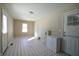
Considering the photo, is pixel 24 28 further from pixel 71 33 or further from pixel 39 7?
pixel 71 33

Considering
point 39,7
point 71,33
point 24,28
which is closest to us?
point 71,33

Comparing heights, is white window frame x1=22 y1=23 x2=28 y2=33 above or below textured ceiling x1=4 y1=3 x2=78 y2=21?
below

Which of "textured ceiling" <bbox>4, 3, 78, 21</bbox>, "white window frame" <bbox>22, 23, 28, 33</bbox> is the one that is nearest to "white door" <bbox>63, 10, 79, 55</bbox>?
"textured ceiling" <bbox>4, 3, 78, 21</bbox>

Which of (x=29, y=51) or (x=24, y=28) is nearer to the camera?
(x=29, y=51)

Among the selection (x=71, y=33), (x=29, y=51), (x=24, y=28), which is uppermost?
(x=24, y=28)

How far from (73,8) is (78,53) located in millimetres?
1633

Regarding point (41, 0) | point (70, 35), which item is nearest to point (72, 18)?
point (70, 35)

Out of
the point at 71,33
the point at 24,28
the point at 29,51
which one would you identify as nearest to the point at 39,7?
the point at 71,33

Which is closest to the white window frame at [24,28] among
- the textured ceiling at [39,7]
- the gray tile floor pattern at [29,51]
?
the textured ceiling at [39,7]

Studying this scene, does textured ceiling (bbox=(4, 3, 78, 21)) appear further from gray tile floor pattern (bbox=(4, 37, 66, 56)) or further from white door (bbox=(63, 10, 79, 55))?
gray tile floor pattern (bbox=(4, 37, 66, 56))

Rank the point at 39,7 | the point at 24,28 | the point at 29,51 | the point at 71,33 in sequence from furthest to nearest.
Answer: the point at 24,28
the point at 39,7
the point at 29,51
the point at 71,33

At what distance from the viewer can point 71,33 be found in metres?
3.43

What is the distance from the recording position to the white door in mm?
3126

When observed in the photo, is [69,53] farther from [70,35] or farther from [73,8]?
[73,8]
